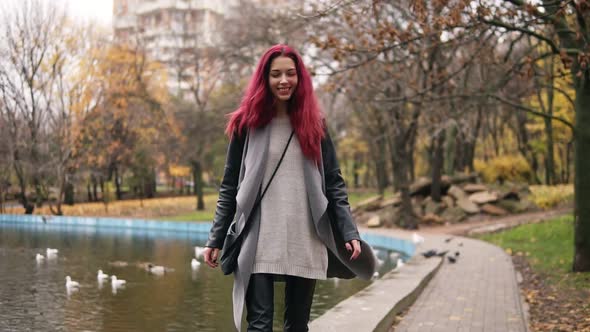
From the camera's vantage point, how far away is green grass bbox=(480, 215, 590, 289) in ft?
32.3

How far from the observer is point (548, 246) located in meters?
14.5

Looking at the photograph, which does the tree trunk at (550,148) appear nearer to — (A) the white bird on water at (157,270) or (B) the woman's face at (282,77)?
(A) the white bird on water at (157,270)

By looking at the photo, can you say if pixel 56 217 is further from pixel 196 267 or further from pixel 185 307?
pixel 185 307

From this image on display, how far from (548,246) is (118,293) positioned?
30.7ft

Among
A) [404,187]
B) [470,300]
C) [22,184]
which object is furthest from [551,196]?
[22,184]

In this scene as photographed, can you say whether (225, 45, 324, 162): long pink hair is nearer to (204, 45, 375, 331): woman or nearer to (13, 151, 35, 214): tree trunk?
(204, 45, 375, 331): woman

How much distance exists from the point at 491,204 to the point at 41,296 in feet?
58.5

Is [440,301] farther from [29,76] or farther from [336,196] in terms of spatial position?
Answer: [29,76]

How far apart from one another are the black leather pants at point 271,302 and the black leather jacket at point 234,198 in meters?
0.32

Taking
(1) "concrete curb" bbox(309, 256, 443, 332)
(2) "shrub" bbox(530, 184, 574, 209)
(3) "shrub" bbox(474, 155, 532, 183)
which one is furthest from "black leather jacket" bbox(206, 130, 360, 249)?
(3) "shrub" bbox(474, 155, 532, 183)

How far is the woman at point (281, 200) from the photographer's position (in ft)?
11.2

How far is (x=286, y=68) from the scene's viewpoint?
3502 millimetres

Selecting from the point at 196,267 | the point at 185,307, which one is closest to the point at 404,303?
the point at 185,307

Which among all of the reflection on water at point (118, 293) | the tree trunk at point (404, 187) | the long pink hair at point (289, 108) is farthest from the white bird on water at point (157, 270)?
the tree trunk at point (404, 187)
